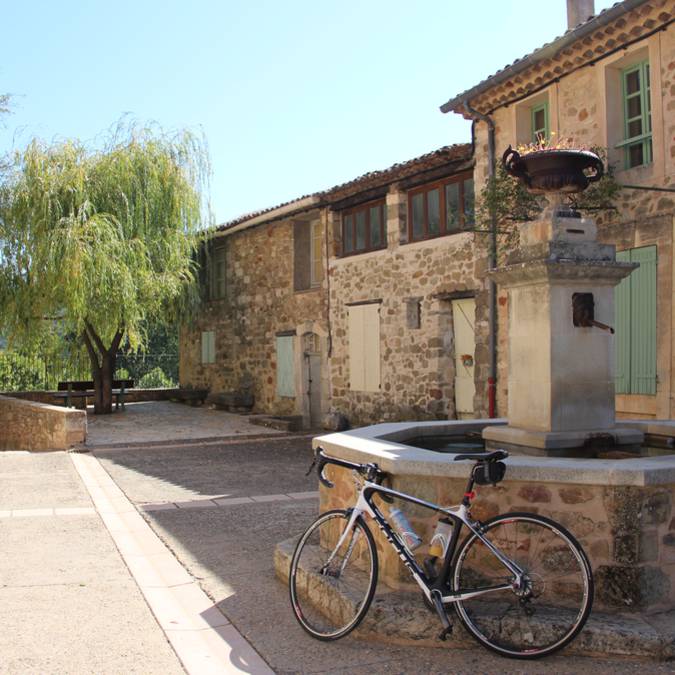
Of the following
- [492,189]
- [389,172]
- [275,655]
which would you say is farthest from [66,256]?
[275,655]

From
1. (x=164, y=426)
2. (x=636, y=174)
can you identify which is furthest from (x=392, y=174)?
(x=164, y=426)

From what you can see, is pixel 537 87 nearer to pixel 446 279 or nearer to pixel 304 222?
pixel 446 279

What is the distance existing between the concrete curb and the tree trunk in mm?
→ 10483

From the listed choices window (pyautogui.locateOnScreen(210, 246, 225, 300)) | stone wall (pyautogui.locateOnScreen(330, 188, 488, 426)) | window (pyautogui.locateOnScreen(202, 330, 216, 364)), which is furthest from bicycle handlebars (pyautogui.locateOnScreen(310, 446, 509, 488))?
window (pyautogui.locateOnScreen(202, 330, 216, 364))

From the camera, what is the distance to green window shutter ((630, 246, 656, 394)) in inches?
349

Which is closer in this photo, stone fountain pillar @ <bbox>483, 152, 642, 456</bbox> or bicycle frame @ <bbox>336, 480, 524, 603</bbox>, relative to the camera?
bicycle frame @ <bbox>336, 480, 524, 603</bbox>

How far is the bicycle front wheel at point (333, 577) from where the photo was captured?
384cm

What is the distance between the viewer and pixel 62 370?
18.0 m

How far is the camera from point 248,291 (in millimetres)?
19141

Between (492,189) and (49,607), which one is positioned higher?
(492,189)

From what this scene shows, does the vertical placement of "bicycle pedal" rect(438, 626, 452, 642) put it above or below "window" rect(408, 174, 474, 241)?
below

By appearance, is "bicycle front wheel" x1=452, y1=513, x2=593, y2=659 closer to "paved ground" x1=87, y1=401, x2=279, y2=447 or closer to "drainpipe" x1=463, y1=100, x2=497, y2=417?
"drainpipe" x1=463, y1=100, x2=497, y2=417

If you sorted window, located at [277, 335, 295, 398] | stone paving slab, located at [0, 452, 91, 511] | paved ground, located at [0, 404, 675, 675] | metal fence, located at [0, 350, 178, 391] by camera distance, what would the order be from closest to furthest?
paved ground, located at [0, 404, 675, 675], stone paving slab, located at [0, 452, 91, 511], window, located at [277, 335, 295, 398], metal fence, located at [0, 350, 178, 391]

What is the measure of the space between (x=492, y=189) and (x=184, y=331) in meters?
14.1
